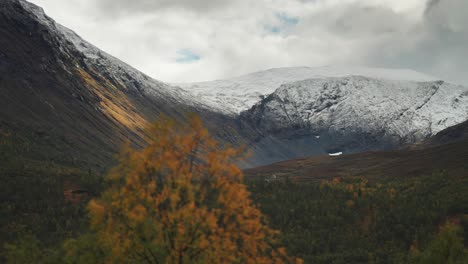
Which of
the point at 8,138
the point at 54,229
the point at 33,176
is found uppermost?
the point at 8,138

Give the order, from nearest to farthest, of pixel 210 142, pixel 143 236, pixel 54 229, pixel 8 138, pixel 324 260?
pixel 210 142, pixel 143 236, pixel 54 229, pixel 324 260, pixel 8 138

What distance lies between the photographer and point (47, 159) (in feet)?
622

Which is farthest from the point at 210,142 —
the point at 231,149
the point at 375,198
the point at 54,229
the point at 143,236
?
the point at 375,198

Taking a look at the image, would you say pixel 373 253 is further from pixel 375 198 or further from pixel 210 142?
pixel 210 142

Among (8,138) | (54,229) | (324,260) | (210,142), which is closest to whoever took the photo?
(210,142)

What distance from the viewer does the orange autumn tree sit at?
23.8 meters

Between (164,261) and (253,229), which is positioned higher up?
(253,229)

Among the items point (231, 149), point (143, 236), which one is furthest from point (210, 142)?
point (143, 236)

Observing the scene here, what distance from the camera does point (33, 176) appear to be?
155375 millimetres

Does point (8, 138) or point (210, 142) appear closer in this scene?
point (210, 142)

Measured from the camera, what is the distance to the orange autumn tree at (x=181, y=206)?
78.1 feet

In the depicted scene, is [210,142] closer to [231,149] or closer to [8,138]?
[231,149]

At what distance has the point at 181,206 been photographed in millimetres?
25141

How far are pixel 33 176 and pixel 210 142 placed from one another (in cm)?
14671
